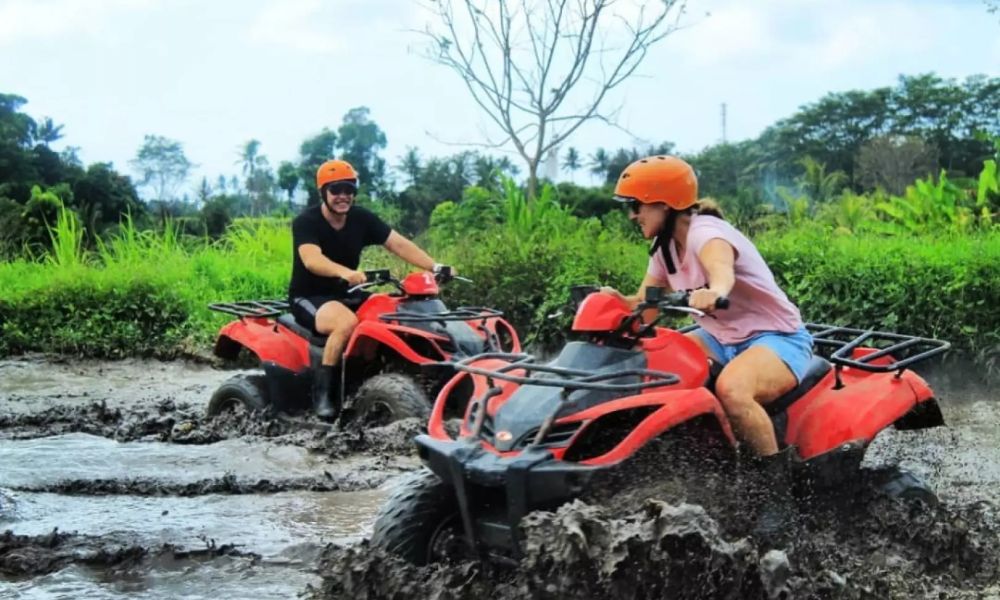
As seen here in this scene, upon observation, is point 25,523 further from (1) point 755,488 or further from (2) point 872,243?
(2) point 872,243

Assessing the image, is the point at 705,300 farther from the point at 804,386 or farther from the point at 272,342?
the point at 272,342

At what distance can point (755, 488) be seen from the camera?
4309 millimetres

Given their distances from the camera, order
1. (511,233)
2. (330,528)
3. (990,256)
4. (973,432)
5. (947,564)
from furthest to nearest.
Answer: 1. (511,233)
2. (990,256)
3. (973,432)
4. (330,528)
5. (947,564)

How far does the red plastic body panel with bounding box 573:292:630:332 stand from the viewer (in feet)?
14.3

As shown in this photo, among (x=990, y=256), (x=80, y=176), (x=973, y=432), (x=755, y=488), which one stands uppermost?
(x=80, y=176)

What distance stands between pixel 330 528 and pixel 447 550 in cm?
176

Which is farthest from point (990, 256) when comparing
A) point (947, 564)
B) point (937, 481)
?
point (947, 564)

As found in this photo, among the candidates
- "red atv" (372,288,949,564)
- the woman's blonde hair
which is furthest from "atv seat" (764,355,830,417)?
the woman's blonde hair

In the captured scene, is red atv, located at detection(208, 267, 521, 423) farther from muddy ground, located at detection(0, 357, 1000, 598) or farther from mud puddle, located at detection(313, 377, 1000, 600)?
mud puddle, located at detection(313, 377, 1000, 600)

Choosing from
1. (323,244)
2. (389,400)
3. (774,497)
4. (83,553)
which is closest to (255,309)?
(323,244)

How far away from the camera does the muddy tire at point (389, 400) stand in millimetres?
7609

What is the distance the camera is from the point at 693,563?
3627mm

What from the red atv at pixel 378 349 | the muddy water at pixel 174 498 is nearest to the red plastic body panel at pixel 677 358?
the muddy water at pixel 174 498

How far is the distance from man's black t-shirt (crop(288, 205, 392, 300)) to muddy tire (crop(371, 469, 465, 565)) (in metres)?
4.28
